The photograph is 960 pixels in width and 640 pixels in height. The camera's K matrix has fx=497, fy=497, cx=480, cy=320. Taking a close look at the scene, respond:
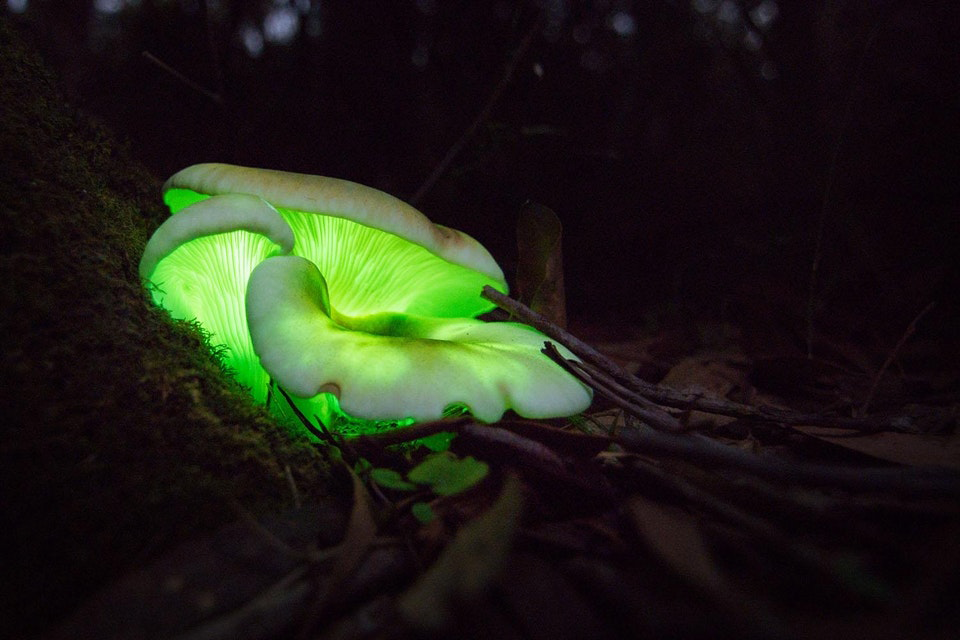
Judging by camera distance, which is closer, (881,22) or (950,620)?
(950,620)

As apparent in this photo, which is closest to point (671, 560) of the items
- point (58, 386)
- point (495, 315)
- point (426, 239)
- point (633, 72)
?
point (426, 239)

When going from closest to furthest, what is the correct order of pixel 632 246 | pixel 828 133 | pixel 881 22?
pixel 881 22 < pixel 828 133 < pixel 632 246

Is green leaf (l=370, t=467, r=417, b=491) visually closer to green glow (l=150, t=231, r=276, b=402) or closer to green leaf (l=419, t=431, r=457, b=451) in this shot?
green leaf (l=419, t=431, r=457, b=451)

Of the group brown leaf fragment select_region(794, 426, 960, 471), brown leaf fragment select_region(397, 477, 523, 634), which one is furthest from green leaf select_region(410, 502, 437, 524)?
brown leaf fragment select_region(794, 426, 960, 471)

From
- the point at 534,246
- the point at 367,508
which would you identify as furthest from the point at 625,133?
the point at 367,508

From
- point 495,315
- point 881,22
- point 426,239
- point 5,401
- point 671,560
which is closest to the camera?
point 671,560

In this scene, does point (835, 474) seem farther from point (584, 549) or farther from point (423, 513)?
point (423, 513)

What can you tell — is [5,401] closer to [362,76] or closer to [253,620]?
[253,620]
